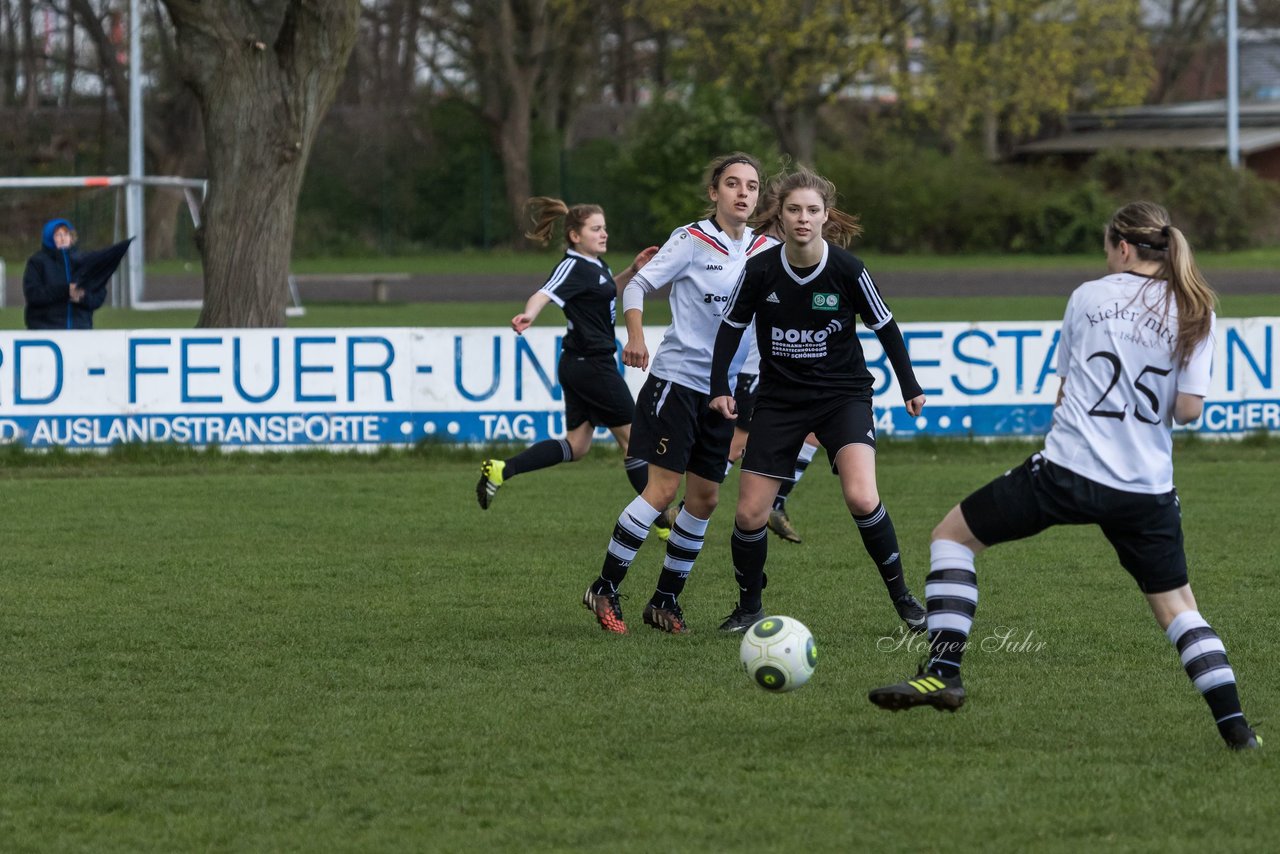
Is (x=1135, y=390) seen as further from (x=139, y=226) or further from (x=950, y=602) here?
(x=139, y=226)

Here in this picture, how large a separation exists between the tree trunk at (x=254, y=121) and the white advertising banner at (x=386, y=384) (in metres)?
3.32

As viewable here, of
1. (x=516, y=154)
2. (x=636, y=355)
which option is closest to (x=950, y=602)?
(x=636, y=355)

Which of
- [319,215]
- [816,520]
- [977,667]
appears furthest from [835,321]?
[319,215]

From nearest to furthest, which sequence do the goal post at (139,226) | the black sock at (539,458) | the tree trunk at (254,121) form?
the black sock at (539,458) < the tree trunk at (254,121) < the goal post at (139,226)

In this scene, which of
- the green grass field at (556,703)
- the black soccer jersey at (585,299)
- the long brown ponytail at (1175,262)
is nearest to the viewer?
the green grass field at (556,703)

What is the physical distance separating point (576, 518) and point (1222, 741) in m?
5.59

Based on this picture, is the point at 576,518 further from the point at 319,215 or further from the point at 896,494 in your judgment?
the point at 319,215

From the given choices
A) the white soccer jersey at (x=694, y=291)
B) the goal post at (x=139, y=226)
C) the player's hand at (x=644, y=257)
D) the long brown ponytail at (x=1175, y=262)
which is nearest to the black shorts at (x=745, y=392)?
the player's hand at (x=644, y=257)

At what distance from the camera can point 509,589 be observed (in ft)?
26.6

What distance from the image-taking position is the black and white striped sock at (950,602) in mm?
5254

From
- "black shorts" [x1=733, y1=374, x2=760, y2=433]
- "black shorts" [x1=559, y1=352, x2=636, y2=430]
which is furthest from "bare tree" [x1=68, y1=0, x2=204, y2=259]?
"black shorts" [x1=733, y1=374, x2=760, y2=433]

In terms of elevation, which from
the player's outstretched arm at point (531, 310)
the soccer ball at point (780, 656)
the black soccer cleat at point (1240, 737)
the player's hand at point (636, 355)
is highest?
the player's outstretched arm at point (531, 310)

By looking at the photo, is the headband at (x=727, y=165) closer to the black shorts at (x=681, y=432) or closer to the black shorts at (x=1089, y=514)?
the black shorts at (x=681, y=432)

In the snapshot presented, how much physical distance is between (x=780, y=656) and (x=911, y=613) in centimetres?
136
